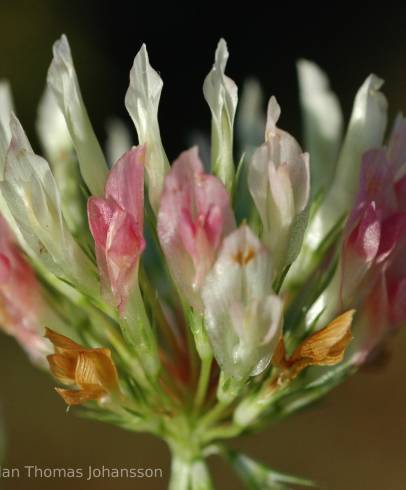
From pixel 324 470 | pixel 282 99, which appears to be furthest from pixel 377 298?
pixel 282 99

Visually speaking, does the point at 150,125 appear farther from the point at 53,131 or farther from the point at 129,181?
the point at 53,131

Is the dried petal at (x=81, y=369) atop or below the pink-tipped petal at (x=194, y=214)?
below

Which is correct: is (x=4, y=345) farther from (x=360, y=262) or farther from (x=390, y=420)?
(x=360, y=262)

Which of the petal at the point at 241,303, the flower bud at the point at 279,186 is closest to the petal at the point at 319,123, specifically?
the flower bud at the point at 279,186

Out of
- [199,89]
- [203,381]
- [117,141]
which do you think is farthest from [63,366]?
[199,89]

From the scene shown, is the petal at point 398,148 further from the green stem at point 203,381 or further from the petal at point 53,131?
the petal at point 53,131

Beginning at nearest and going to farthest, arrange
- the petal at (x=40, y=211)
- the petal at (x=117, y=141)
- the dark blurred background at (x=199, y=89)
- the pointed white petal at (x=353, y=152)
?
the petal at (x=40, y=211) → the pointed white petal at (x=353, y=152) → the petal at (x=117, y=141) → the dark blurred background at (x=199, y=89)
